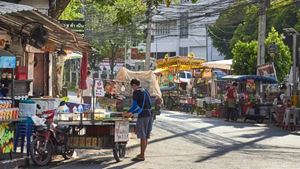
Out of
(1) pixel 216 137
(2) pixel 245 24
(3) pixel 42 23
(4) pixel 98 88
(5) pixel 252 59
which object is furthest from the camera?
(2) pixel 245 24

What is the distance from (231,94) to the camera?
24.0 m

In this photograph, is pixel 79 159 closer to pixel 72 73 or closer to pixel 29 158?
pixel 29 158

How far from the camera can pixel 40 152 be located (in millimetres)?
10617

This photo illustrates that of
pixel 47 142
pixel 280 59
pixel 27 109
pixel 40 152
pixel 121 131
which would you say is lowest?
pixel 40 152

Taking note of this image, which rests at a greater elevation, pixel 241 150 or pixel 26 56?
pixel 26 56

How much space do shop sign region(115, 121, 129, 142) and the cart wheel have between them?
5.9 inches

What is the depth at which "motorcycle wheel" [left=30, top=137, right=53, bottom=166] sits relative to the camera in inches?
406

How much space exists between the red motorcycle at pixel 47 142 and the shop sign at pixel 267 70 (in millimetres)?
14880

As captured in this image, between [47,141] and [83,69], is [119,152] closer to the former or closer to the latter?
[47,141]

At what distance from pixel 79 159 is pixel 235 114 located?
13262mm

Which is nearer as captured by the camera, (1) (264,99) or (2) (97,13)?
(1) (264,99)

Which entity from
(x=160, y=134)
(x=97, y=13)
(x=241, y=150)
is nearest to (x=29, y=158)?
(x=241, y=150)

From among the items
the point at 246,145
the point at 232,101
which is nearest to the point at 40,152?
the point at 246,145

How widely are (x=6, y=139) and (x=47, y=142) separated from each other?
1451 millimetres
